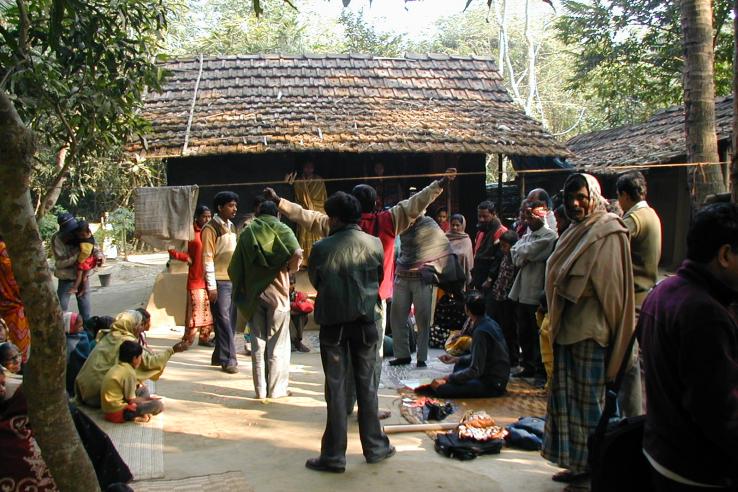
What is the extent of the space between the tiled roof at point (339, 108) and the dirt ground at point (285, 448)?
159 inches

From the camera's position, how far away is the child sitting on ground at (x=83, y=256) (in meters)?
7.95

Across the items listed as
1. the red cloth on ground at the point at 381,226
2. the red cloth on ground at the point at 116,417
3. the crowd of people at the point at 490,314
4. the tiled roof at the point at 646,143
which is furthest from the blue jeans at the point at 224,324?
the tiled roof at the point at 646,143

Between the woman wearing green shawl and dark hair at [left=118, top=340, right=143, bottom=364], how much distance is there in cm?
94

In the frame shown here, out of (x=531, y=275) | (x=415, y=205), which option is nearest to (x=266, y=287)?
(x=415, y=205)

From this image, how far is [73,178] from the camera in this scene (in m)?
19.8

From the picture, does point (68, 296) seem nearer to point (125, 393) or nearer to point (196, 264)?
point (196, 264)

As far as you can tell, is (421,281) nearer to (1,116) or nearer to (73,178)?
(1,116)

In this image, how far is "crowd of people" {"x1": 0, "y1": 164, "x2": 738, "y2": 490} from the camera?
2.24 metres

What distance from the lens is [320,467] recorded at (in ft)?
14.5

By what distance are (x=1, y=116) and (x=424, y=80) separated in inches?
437

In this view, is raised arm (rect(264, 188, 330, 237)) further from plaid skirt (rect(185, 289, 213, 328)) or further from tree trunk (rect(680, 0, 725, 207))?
tree trunk (rect(680, 0, 725, 207))

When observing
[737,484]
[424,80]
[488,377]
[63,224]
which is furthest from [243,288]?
[424,80]

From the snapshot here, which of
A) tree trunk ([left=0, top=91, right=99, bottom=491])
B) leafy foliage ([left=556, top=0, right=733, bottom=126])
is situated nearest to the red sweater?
tree trunk ([left=0, top=91, right=99, bottom=491])

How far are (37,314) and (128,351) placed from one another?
3579 mm
